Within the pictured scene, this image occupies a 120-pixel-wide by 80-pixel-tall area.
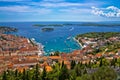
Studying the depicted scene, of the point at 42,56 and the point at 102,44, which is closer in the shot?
the point at 42,56

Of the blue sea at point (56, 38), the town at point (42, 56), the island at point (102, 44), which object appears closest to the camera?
the town at point (42, 56)

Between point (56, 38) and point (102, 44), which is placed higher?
point (102, 44)

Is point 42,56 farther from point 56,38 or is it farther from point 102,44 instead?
point 56,38

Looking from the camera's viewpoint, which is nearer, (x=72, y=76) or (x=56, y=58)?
(x=72, y=76)

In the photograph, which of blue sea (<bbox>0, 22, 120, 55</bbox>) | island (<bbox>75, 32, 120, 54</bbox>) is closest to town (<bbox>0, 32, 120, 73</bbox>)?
island (<bbox>75, 32, 120, 54</bbox>)

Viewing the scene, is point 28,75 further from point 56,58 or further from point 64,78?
point 56,58

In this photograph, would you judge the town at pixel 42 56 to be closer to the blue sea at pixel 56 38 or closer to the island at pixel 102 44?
the island at pixel 102 44

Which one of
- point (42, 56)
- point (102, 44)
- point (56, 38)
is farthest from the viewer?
point (56, 38)

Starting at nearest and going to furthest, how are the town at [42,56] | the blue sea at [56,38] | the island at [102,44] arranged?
the town at [42,56] → the island at [102,44] → the blue sea at [56,38]

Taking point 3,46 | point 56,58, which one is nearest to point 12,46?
point 3,46

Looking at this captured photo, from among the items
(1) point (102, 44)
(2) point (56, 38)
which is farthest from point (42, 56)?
(2) point (56, 38)

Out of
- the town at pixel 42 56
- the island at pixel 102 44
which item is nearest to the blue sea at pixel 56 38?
the island at pixel 102 44
